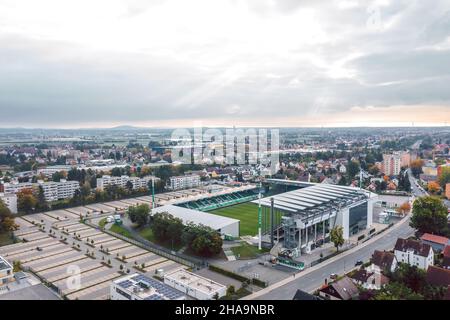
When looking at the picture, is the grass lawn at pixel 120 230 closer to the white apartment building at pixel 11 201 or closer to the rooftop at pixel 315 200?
the rooftop at pixel 315 200

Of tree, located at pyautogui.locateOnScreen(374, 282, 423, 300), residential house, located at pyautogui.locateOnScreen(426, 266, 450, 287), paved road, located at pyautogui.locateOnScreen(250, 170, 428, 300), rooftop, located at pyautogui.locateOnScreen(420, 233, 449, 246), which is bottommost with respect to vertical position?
paved road, located at pyautogui.locateOnScreen(250, 170, 428, 300)

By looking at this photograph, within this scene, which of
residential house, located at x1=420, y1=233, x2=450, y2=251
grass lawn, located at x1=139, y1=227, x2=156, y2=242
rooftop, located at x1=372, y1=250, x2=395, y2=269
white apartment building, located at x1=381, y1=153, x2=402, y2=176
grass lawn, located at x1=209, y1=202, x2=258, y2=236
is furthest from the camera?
white apartment building, located at x1=381, y1=153, x2=402, y2=176

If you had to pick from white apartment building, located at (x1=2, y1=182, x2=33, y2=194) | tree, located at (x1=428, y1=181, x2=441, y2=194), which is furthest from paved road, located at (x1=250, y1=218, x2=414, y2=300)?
white apartment building, located at (x1=2, y1=182, x2=33, y2=194)

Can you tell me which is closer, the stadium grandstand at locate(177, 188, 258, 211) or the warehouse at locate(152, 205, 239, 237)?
the warehouse at locate(152, 205, 239, 237)

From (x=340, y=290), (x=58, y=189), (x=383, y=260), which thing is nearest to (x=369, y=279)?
(x=340, y=290)

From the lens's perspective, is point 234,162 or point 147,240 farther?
point 234,162

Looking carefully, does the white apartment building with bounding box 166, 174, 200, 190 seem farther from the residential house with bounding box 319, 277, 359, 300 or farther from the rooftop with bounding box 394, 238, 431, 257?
the residential house with bounding box 319, 277, 359, 300

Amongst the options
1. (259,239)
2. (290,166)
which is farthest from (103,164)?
(259,239)
